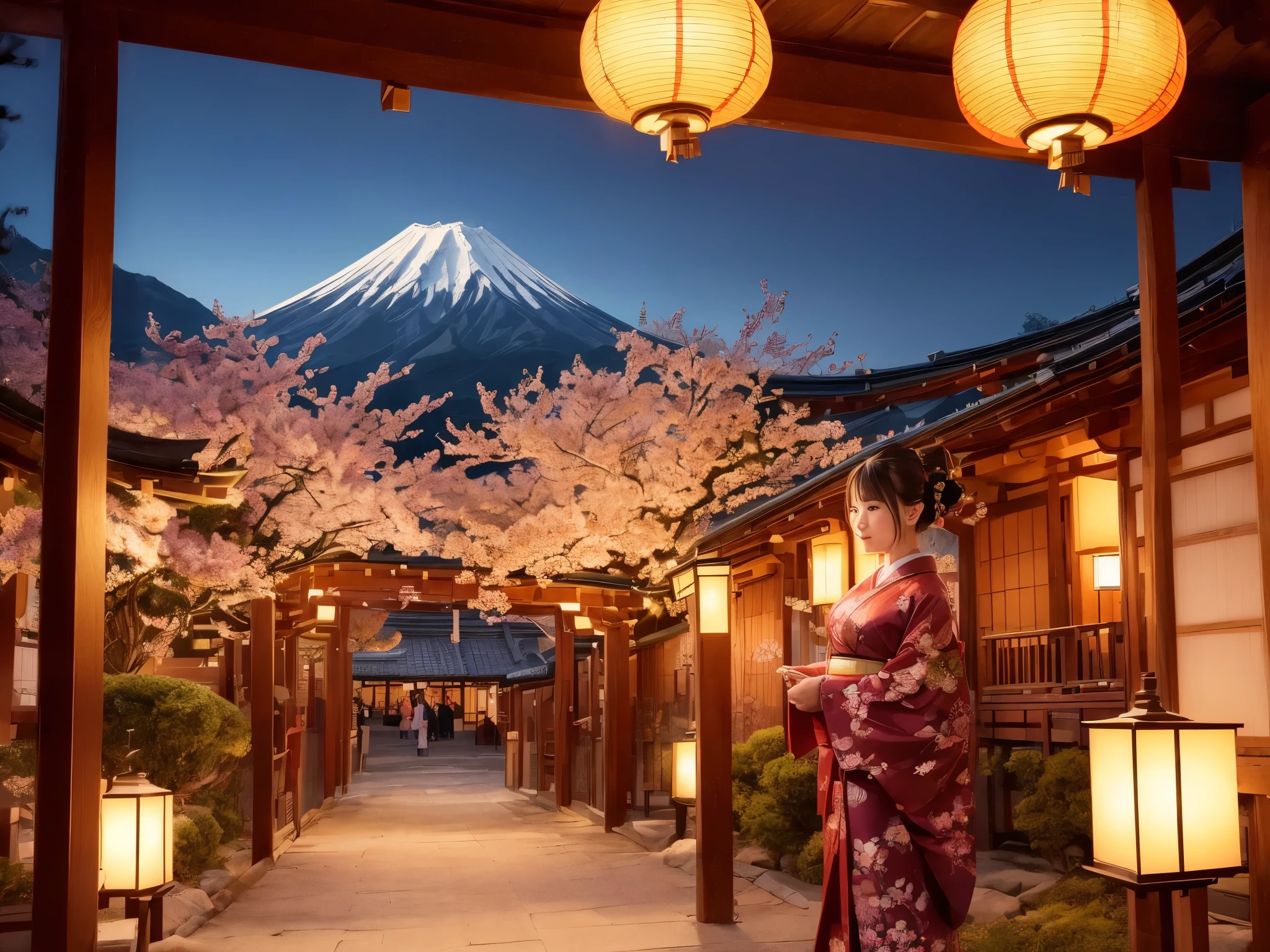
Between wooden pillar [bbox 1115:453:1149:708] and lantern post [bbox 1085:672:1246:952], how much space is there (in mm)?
4161

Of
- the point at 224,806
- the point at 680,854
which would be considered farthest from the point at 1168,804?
the point at 224,806

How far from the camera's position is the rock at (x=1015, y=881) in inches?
322

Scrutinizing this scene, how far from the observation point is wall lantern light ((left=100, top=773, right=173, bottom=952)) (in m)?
6.08

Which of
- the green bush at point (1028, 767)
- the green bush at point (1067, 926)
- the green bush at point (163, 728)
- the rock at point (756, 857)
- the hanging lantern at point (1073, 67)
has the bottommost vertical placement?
the rock at point (756, 857)

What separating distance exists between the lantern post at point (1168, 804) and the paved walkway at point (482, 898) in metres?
3.81

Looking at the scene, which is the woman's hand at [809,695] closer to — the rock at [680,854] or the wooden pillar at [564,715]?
the rock at [680,854]

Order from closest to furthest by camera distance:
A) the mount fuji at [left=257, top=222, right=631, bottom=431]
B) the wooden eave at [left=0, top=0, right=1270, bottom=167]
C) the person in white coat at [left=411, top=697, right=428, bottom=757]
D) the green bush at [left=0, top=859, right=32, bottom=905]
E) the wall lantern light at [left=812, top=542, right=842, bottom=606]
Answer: the wooden eave at [left=0, top=0, right=1270, bottom=167], the green bush at [left=0, top=859, right=32, bottom=905], the wall lantern light at [left=812, top=542, right=842, bottom=606], the person in white coat at [left=411, top=697, right=428, bottom=757], the mount fuji at [left=257, top=222, right=631, bottom=431]

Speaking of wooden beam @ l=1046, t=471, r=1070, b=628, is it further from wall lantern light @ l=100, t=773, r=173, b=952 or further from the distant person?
the distant person

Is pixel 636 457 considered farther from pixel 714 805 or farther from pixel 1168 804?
pixel 1168 804

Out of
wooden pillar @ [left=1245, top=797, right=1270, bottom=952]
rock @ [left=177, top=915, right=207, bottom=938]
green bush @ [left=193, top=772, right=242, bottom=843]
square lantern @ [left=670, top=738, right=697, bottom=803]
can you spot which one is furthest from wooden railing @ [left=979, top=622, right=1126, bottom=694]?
green bush @ [left=193, top=772, right=242, bottom=843]

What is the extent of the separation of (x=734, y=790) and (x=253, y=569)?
17.6 feet

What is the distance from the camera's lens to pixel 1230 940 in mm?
5926

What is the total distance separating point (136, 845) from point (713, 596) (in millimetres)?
4314

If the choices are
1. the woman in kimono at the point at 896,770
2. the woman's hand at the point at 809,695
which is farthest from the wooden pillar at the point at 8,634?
the woman in kimono at the point at 896,770
